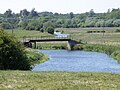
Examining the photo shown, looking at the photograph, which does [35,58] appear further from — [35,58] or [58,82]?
[58,82]

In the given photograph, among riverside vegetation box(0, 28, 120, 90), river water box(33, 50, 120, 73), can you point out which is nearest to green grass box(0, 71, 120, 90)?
riverside vegetation box(0, 28, 120, 90)

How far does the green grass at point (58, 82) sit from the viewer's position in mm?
26180

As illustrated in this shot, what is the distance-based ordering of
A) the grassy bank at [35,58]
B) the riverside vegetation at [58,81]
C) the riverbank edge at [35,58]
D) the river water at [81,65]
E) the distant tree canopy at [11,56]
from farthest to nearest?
the grassy bank at [35,58] < the riverbank edge at [35,58] < the river water at [81,65] < the distant tree canopy at [11,56] < the riverside vegetation at [58,81]

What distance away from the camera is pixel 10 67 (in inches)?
1871

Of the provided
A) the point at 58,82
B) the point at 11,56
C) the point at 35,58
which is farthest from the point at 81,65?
the point at 58,82

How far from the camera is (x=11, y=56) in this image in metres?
48.0

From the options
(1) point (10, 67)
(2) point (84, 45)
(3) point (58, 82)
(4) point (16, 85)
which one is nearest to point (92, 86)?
(3) point (58, 82)

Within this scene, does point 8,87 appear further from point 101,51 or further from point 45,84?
point 101,51

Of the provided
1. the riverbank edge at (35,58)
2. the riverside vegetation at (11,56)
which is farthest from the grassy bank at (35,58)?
the riverside vegetation at (11,56)

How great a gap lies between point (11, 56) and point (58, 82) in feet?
68.3

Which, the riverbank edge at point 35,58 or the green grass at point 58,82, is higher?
the green grass at point 58,82

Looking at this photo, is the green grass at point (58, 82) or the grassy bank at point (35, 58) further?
the grassy bank at point (35, 58)

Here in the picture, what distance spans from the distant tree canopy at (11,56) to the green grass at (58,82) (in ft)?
51.5

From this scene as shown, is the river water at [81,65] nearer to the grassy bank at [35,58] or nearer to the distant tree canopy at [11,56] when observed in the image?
the grassy bank at [35,58]
